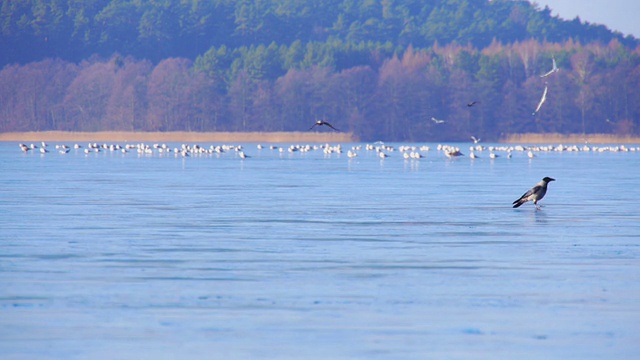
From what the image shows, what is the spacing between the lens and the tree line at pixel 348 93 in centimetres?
11694

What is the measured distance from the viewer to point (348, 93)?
119m

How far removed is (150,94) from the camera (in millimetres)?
125125

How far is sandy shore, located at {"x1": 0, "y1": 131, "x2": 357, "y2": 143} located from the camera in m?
105

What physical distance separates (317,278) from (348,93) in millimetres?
107544

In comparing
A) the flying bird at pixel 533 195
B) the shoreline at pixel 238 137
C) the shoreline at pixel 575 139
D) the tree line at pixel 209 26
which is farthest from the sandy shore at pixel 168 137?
the flying bird at pixel 533 195

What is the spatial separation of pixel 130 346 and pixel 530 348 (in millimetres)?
2831

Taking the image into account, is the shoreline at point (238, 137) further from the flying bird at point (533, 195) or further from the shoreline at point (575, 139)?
the flying bird at point (533, 195)

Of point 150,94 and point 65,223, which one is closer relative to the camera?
point 65,223

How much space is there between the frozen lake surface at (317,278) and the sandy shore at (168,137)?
78907mm

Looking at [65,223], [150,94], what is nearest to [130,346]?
[65,223]

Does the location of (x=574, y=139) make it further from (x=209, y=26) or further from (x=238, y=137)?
(x=209, y=26)

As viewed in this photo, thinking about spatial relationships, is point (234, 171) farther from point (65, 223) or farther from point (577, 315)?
point (577, 315)

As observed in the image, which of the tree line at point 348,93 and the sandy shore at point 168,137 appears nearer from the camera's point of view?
the sandy shore at point 168,137

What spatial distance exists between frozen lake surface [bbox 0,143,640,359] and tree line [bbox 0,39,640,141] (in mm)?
93843
